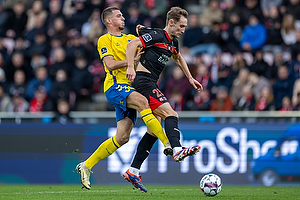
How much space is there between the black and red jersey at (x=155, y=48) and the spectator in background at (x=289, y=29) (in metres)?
7.16

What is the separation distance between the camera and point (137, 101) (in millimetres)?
9141

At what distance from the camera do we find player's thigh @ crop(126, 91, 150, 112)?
29.9 feet

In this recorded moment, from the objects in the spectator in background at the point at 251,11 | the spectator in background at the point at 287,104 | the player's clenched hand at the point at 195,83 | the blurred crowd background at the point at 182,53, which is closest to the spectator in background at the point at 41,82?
the blurred crowd background at the point at 182,53

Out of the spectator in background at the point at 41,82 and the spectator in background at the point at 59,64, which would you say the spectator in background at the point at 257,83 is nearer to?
the spectator in background at the point at 59,64

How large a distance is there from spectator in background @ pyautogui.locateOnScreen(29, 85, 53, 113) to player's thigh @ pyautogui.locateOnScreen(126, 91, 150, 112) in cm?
627

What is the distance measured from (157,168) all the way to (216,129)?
150 centimetres

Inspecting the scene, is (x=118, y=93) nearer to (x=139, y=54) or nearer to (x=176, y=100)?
(x=139, y=54)

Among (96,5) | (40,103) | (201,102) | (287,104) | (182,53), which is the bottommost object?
(40,103)

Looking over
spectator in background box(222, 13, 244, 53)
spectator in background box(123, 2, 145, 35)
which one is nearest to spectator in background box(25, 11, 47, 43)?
spectator in background box(123, 2, 145, 35)

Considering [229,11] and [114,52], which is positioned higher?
[229,11]

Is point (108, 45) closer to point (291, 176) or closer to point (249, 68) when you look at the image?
point (291, 176)

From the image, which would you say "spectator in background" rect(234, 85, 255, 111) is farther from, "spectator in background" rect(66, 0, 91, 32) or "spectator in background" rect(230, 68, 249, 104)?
"spectator in background" rect(66, 0, 91, 32)

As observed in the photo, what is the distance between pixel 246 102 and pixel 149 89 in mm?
5524

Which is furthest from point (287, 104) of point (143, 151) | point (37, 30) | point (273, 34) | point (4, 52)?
point (4, 52)
